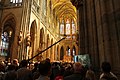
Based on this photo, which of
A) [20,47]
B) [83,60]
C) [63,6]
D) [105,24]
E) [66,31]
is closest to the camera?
[105,24]

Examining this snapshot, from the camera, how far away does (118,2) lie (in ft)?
13.3

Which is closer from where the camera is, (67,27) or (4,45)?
(4,45)

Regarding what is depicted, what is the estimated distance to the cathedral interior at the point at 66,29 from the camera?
414 centimetres

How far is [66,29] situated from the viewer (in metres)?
39.2

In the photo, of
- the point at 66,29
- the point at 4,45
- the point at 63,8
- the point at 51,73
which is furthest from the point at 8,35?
the point at 66,29

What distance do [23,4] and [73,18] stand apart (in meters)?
25.1

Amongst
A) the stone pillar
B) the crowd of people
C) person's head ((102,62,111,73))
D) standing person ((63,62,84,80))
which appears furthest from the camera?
the stone pillar

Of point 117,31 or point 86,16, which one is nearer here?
point 117,31

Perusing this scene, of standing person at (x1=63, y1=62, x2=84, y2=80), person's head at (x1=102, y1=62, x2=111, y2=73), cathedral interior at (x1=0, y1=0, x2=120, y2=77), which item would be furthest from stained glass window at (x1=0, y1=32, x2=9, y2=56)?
person's head at (x1=102, y1=62, x2=111, y2=73)

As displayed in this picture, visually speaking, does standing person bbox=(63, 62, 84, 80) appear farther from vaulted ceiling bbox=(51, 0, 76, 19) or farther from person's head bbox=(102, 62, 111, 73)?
vaulted ceiling bbox=(51, 0, 76, 19)

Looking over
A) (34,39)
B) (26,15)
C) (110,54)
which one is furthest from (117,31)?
(34,39)

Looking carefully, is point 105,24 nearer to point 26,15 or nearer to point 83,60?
point 83,60

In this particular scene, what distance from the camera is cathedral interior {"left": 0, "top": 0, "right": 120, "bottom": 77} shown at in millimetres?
4139

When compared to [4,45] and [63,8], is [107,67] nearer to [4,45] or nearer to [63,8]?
[4,45]
